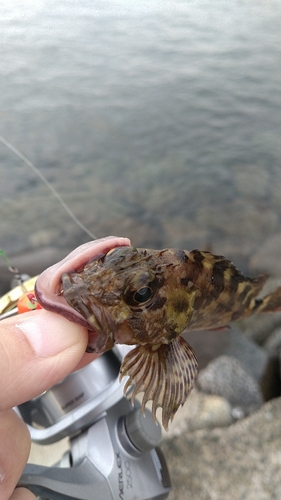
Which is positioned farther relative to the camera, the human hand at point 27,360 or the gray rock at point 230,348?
the gray rock at point 230,348

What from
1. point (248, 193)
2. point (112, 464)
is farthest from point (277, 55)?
point (112, 464)

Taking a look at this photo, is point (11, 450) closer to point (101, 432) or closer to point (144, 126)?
point (101, 432)

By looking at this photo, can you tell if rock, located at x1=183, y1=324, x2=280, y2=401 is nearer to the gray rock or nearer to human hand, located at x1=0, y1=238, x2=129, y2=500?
the gray rock

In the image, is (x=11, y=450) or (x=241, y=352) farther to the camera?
(x=241, y=352)

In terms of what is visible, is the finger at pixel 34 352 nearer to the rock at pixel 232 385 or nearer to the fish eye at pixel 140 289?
the fish eye at pixel 140 289

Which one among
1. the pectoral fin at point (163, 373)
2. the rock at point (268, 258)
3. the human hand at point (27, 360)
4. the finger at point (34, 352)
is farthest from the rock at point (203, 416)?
the rock at point (268, 258)

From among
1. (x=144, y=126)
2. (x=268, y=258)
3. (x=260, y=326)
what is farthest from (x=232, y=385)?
(x=144, y=126)

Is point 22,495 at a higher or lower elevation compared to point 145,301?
lower
